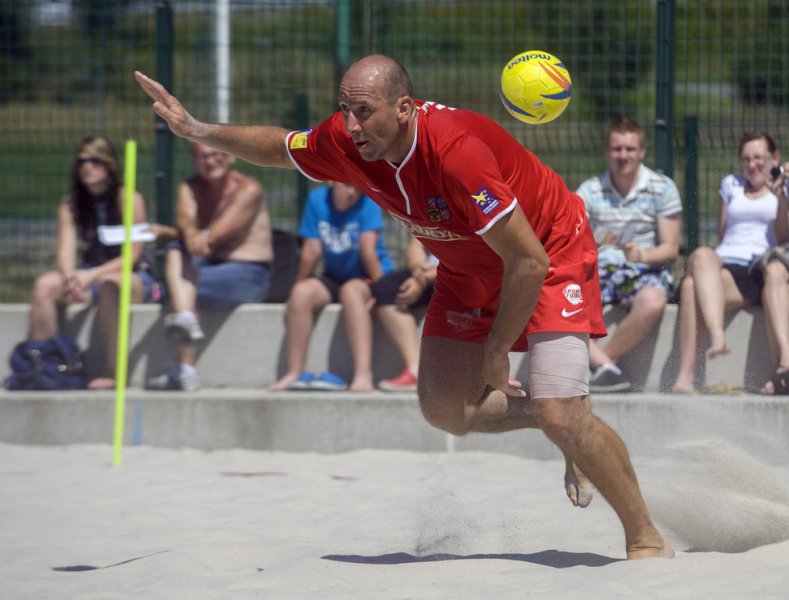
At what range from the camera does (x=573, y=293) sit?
4.45m

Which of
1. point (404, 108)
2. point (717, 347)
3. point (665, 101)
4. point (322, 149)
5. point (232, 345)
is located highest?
point (665, 101)

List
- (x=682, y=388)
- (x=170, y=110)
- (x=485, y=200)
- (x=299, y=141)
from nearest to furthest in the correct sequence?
(x=485, y=200), (x=170, y=110), (x=299, y=141), (x=682, y=388)

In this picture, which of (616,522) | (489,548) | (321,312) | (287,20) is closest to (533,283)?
(489,548)

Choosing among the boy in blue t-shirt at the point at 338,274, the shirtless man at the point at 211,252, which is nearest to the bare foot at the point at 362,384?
the boy in blue t-shirt at the point at 338,274

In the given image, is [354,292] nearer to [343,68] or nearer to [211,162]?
[211,162]

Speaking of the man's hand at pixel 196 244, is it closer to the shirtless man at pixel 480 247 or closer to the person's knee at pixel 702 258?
the shirtless man at pixel 480 247

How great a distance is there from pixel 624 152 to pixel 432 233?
2.97 metres

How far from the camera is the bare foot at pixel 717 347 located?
649 centimetres

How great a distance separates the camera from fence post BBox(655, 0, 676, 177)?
7574 millimetres

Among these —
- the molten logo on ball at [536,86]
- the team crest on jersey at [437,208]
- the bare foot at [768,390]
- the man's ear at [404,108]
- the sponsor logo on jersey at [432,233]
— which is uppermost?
the molten logo on ball at [536,86]

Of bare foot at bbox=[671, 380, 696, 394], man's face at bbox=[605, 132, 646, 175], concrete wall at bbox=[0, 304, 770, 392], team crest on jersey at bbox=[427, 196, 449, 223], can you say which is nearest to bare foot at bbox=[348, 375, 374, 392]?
concrete wall at bbox=[0, 304, 770, 392]

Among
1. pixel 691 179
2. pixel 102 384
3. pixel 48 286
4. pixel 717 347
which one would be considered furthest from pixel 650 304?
pixel 48 286

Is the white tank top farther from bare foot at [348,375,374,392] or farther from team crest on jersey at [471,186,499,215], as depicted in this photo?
team crest on jersey at [471,186,499,215]

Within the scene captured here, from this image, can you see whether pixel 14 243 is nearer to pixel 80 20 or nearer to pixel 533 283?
pixel 80 20
